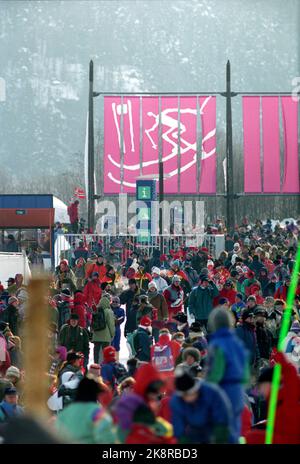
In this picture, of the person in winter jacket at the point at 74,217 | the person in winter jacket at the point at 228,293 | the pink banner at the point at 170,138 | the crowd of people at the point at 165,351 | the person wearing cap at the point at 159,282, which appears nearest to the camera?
the crowd of people at the point at 165,351

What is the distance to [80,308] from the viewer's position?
745 inches

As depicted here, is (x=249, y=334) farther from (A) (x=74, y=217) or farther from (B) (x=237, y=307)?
(A) (x=74, y=217)

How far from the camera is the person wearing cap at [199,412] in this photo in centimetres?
765

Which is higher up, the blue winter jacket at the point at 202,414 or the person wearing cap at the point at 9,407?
the blue winter jacket at the point at 202,414

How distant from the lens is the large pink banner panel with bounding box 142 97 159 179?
39.4 m

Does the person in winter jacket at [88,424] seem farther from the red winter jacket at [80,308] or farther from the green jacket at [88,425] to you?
the red winter jacket at [80,308]

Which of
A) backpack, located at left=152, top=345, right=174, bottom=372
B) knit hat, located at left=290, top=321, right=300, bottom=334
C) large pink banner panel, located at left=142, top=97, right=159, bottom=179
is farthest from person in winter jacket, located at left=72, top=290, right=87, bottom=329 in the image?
large pink banner panel, located at left=142, top=97, right=159, bottom=179

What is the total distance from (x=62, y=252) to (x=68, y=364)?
703 inches

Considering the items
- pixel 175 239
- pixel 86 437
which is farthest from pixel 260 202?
pixel 86 437

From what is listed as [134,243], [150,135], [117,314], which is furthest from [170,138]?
[117,314]

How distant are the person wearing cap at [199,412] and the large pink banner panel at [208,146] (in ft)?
103

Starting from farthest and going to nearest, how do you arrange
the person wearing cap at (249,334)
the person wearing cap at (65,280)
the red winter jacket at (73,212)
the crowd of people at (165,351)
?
the red winter jacket at (73,212), the person wearing cap at (65,280), the person wearing cap at (249,334), the crowd of people at (165,351)

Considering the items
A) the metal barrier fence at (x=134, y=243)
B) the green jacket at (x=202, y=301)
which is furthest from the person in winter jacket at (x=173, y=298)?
the metal barrier fence at (x=134, y=243)

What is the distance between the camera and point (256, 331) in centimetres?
1631
